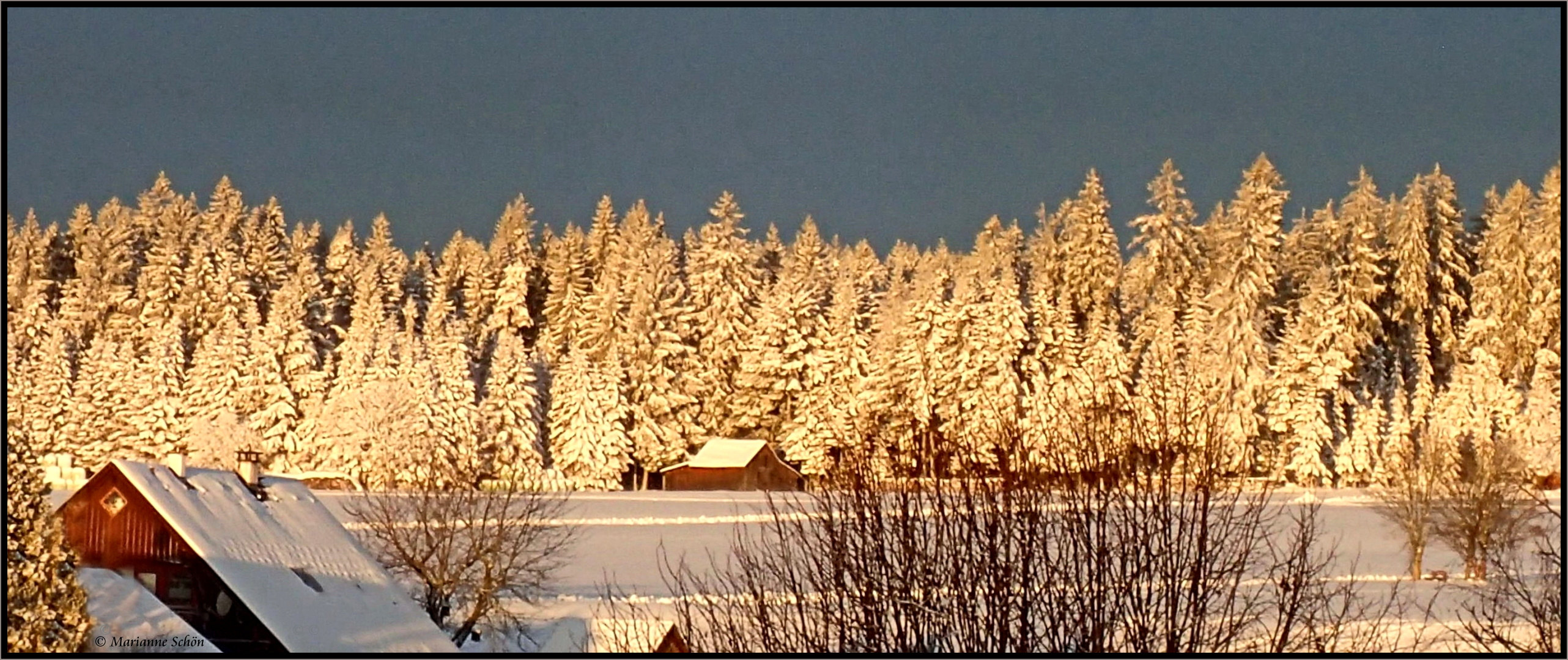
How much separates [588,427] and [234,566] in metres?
45.1

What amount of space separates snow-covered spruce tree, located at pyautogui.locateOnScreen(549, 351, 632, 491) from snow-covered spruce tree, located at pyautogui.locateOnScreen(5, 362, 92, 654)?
183 ft

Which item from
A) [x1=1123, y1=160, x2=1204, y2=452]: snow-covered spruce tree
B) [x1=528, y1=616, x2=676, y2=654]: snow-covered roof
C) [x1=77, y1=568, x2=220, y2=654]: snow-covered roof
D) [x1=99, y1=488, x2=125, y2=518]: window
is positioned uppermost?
[x1=1123, y1=160, x2=1204, y2=452]: snow-covered spruce tree

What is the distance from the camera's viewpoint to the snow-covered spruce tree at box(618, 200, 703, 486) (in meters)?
Answer: 75.8

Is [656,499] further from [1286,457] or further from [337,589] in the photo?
[337,589]

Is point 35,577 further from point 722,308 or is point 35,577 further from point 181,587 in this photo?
point 722,308

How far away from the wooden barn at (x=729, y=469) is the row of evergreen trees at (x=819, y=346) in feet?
3.25

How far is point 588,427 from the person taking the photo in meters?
71.8

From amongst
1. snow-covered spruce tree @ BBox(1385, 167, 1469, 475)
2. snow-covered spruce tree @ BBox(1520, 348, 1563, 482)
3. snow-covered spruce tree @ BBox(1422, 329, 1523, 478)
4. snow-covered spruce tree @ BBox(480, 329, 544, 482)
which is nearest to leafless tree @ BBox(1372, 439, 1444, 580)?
snow-covered spruce tree @ BBox(1520, 348, 1563, 482)

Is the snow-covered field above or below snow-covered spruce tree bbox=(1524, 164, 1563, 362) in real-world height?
below

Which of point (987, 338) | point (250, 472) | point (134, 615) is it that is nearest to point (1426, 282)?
point (987, 338)

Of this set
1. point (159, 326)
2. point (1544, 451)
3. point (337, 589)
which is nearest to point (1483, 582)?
point (1544, 451)

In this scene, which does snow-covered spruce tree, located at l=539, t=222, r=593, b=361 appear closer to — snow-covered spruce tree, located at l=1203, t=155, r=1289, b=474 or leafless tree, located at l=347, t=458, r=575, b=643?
snow-covered spruce tree, located at l=1203, t=155, r=1289, b=474

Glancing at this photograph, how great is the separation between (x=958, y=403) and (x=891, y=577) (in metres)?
55.9

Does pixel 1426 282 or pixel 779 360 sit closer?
pixel 1426 282
